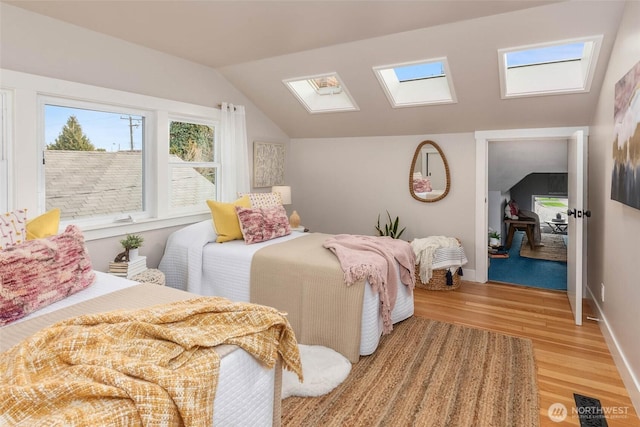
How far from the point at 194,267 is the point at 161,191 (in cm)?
88

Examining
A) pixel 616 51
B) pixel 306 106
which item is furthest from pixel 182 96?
pixel 616 51

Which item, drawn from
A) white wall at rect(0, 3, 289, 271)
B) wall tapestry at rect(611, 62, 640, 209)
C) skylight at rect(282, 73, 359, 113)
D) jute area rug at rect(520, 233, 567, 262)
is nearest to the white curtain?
white wall at rect(0, 3, 289, 271)

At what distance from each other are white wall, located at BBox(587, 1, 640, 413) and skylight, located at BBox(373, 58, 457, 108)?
1294mm

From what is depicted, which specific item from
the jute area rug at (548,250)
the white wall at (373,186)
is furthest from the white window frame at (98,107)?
the jute area rug at (548,250)

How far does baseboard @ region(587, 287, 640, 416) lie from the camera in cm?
207

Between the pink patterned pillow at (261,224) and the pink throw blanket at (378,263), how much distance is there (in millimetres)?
588

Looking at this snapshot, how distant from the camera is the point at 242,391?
1491 mm

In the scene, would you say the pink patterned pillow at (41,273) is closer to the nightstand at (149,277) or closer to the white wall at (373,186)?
the nightstand at (149,277)

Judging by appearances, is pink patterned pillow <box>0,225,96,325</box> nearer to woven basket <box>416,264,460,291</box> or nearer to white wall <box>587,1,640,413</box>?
white wall <box>587,1,640,413</box>

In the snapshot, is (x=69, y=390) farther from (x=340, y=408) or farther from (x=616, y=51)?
(x=616, y=51)

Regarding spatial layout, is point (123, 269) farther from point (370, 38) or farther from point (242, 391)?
point (370, 38)

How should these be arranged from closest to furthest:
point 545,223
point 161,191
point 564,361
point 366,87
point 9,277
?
point 9,277, point 564,361, point 161,191, point 366,87, point 545,223

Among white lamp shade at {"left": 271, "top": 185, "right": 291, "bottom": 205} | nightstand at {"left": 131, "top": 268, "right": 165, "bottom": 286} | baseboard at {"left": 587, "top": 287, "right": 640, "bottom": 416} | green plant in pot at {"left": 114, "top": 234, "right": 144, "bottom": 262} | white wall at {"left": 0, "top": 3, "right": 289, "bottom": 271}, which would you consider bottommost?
baseboard at {"left": 587, "top": 287, "right": 640, "bottom": 416}

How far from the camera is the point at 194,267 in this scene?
3.30 m
